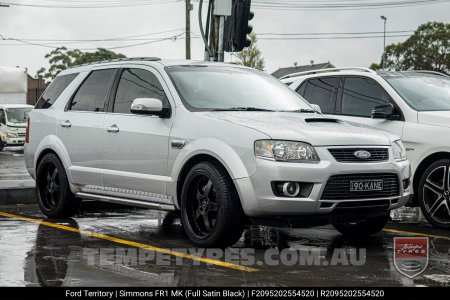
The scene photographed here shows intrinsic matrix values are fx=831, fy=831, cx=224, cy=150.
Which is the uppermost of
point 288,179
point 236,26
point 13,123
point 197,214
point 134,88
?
point 236,26

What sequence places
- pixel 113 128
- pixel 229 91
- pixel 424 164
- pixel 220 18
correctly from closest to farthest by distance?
pixel 229 91 < pixel 113 128 < pixel 424 164 < pixel 220 18

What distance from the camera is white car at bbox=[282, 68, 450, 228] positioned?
9.05m

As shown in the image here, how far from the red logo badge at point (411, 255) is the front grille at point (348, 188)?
21.4 inches

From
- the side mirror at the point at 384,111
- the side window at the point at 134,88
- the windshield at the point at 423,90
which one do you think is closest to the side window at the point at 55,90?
the side window at the point at 134,88

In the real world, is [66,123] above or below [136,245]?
above

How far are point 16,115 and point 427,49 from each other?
5132 centimetres

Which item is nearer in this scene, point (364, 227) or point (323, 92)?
point (364, 227)

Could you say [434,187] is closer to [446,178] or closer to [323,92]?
[446,178]

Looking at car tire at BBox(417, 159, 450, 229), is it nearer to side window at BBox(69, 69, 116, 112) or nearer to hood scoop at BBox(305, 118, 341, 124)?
hood scoop at BBox(305, 118, 341, 124)

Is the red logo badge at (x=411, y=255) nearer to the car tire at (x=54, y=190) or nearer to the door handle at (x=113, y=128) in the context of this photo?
the door handle at (x=113, y=128)

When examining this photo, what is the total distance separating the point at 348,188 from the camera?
7.18 m

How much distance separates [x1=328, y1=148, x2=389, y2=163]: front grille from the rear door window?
2.88 meters

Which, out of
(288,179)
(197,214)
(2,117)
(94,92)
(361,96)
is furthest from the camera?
(2,117)

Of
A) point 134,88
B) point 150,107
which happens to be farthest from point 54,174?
point 150,107
